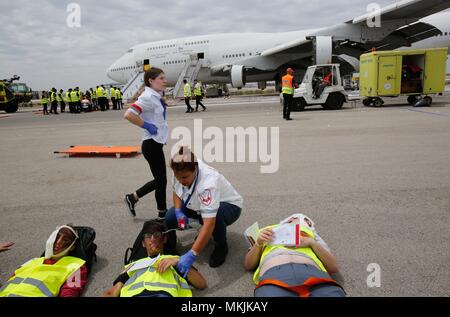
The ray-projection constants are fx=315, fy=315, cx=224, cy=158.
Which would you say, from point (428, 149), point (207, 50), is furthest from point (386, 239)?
point (207, 50)

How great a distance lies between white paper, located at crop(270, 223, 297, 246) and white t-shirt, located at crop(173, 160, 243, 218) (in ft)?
1.68

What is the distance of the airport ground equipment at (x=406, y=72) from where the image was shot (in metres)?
13.6

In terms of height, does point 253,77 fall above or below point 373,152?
above

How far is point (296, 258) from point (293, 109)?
→ 527 inches

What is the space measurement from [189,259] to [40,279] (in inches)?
42.6

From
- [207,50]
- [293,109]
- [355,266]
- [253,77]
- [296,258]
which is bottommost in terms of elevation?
[355,266]

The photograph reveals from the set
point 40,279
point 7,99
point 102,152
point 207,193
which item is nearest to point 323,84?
point 102,152

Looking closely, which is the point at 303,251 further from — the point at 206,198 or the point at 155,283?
the point at 155,283

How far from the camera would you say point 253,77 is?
26.6 m

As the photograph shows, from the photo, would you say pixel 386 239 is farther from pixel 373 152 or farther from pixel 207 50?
pixel 207 50

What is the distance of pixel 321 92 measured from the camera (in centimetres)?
1431

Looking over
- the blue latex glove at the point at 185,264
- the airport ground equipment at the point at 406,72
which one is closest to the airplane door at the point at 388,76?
the airport ground equipment at the point at 406,72

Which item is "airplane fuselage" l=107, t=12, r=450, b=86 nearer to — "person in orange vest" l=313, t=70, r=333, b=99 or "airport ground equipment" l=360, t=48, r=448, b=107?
"airport ground equipment" l=360, t=48, r=448, b=107

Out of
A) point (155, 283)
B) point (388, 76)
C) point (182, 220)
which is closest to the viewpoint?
point (155, 283)
